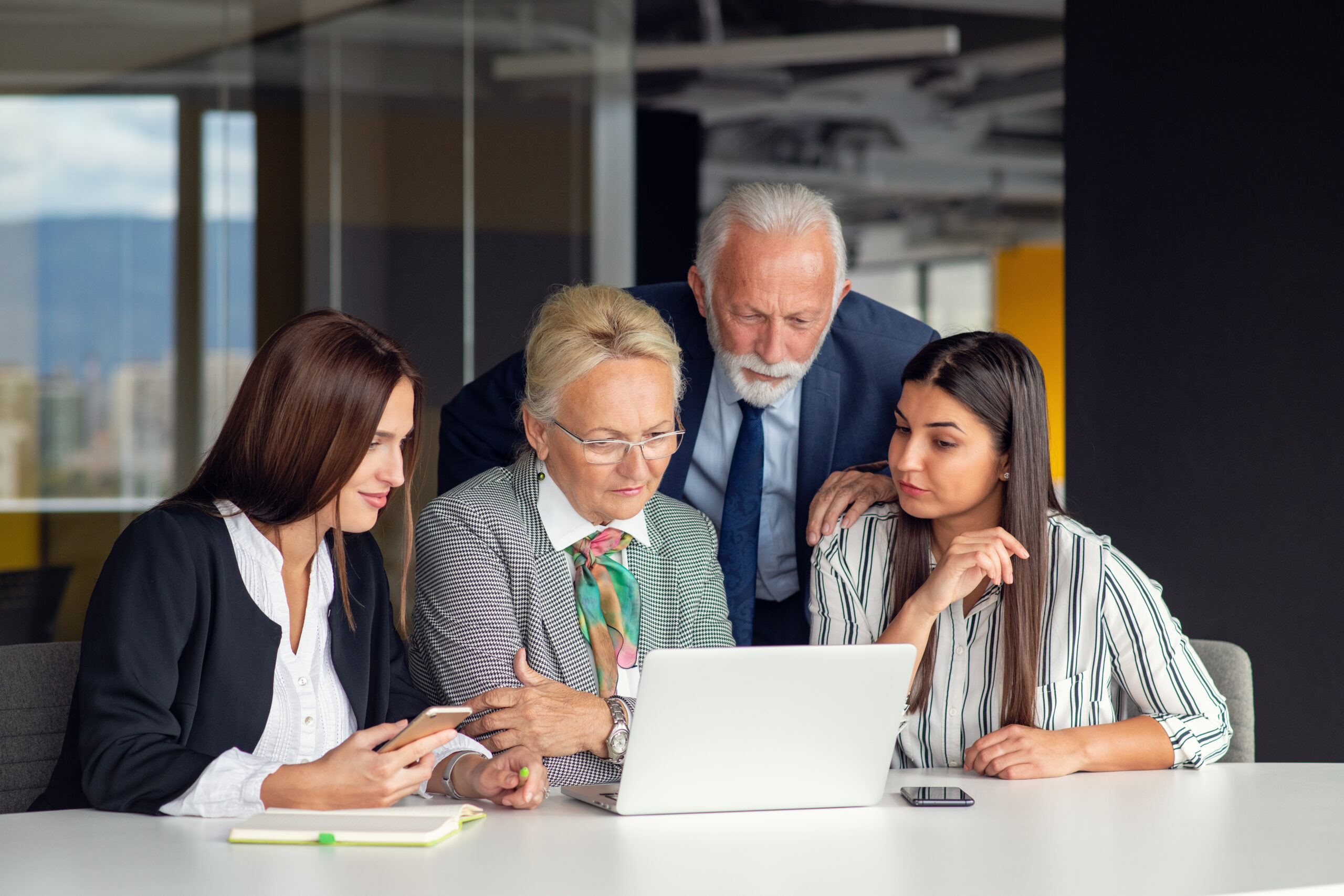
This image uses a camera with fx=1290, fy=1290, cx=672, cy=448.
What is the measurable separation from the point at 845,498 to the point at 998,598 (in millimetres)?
387

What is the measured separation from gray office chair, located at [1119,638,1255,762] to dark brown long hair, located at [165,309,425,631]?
158 centimetres

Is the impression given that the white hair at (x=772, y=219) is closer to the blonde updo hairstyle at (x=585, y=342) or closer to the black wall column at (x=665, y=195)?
the blonde updo hairstyle at (x=585, y=342)

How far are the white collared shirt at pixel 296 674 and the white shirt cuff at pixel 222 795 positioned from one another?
0.14 meters

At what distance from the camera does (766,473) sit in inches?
119

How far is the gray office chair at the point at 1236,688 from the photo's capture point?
8.48 ft

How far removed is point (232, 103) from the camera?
185 inches

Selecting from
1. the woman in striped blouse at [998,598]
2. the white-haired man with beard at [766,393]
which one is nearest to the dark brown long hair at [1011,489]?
the woman in striped blouse at [998,598]

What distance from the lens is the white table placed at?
1.57 meters

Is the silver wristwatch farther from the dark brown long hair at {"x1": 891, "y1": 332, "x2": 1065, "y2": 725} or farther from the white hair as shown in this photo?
the white hair

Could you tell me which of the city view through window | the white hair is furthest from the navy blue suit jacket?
the city view through window

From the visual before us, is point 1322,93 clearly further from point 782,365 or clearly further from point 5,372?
point 5,372

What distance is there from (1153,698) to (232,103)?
3816 mm

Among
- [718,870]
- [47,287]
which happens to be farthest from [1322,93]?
[47,287]

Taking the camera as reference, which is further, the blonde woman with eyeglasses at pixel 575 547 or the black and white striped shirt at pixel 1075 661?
the black and white striped shirt at pixel 1075 661
